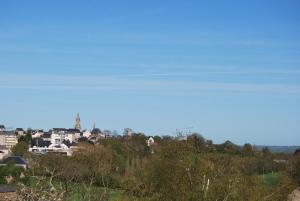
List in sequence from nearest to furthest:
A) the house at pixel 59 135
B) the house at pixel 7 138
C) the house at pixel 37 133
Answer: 1. the house at pixel 7 138
2. the house at pixel 59 135
3. the house at pixel 37 133

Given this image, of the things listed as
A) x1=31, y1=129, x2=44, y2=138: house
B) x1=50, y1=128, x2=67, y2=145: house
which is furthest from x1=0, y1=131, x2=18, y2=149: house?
x1=31, y1=129, x2=44, y2=138: house

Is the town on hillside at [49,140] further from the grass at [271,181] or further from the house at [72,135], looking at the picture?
the grass at [271,181]

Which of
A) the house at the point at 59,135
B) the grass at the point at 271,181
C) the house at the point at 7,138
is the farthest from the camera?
the house at the point at 59,135

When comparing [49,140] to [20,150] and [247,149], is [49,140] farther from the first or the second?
[247,149]

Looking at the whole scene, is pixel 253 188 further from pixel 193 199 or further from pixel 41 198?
pixel 41 198

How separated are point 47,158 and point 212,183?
1293 inches

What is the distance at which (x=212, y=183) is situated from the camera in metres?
17.0

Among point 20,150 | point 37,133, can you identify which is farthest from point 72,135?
point 20,150

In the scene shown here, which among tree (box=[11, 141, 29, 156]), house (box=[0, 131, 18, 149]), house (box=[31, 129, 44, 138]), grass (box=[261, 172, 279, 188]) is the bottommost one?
grass (box=[261, 172, 279, 188])

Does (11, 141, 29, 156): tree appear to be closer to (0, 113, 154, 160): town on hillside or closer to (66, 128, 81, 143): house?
(0, 113, 154, 160): town on hillside

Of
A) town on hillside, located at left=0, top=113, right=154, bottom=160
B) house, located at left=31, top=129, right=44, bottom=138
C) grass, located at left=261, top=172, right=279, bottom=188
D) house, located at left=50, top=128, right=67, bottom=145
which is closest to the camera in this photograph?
grass, located at left=261, top=172, right=279, bottom=188

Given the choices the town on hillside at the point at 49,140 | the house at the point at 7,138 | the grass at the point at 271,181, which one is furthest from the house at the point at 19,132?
the grass at the point at 271,181

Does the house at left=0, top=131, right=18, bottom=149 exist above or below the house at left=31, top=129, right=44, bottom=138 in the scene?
below

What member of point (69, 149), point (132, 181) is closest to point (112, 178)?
point (132, 181)
